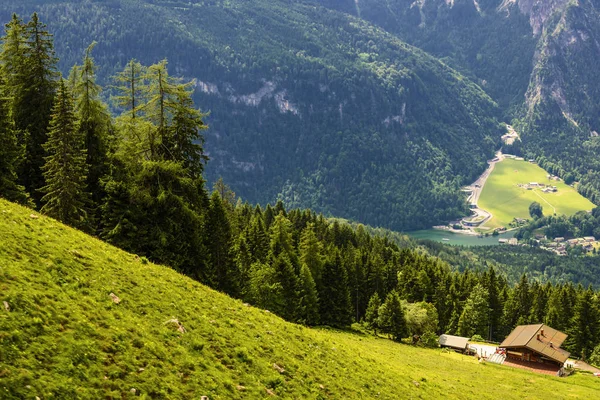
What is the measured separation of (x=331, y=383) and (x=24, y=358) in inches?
742

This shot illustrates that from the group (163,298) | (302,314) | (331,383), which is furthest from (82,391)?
(302,314)

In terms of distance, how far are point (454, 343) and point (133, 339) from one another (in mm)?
91274

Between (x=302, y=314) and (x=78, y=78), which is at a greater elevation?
(x=78, y=78)

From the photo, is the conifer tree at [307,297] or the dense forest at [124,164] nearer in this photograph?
the dense forest at [124,164]

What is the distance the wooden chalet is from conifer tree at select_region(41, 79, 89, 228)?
72693 millimetres

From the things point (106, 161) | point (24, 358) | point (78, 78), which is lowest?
point (24, 358)

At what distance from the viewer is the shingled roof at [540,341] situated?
8575 centimetres

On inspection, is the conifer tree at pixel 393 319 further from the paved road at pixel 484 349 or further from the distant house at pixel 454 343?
the paved road at pixel 484 349

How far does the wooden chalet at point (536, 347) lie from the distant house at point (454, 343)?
10.1m

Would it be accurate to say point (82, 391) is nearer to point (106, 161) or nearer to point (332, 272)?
point (106, 161)

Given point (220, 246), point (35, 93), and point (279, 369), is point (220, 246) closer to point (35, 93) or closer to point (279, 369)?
point (35, 93)

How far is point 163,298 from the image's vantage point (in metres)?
32.1

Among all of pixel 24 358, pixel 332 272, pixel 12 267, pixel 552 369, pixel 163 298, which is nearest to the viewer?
pixel 24 358

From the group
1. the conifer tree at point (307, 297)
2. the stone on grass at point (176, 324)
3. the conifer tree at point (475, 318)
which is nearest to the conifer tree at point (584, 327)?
the conifer tree at point (475, 318)
